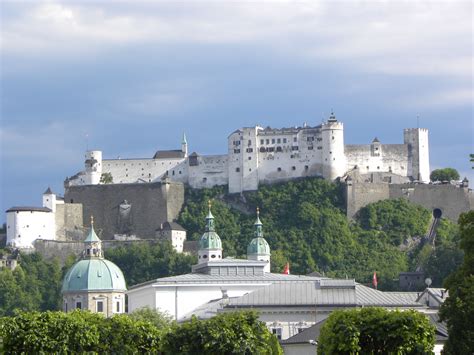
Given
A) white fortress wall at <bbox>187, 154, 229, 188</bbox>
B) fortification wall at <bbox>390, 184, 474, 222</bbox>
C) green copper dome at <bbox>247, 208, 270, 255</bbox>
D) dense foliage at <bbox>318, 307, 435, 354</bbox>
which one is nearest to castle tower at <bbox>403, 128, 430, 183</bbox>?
fortification wall at <bbox>390, 184, 474, 222</bbox>

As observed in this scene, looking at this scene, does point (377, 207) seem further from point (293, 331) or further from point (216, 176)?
point (293, 331)

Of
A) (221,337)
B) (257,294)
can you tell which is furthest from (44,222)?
(221,337)

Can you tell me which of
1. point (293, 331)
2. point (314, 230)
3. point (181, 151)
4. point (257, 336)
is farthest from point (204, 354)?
point (181, 151)

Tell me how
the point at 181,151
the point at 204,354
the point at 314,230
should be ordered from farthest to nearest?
the point at 181,151
the point at 314,230
the point at 204,354

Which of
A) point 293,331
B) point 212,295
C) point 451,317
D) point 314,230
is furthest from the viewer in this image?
point 314,230

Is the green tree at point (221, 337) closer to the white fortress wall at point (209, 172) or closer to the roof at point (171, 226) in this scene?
the roof at point (171, 226)

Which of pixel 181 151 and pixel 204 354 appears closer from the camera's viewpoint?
pixel 204 354

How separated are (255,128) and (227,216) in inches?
311

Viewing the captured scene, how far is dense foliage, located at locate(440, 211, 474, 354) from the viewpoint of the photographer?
71.8m

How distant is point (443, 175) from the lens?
582 ft

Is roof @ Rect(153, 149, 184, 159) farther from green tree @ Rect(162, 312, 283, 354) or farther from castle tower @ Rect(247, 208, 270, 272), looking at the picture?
green tree @ Rect(162, 312, 283, 354)

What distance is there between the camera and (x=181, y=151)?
179 meters

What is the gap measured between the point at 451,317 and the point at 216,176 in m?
101

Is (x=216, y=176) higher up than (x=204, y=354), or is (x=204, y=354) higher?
(x=216, y=176)
